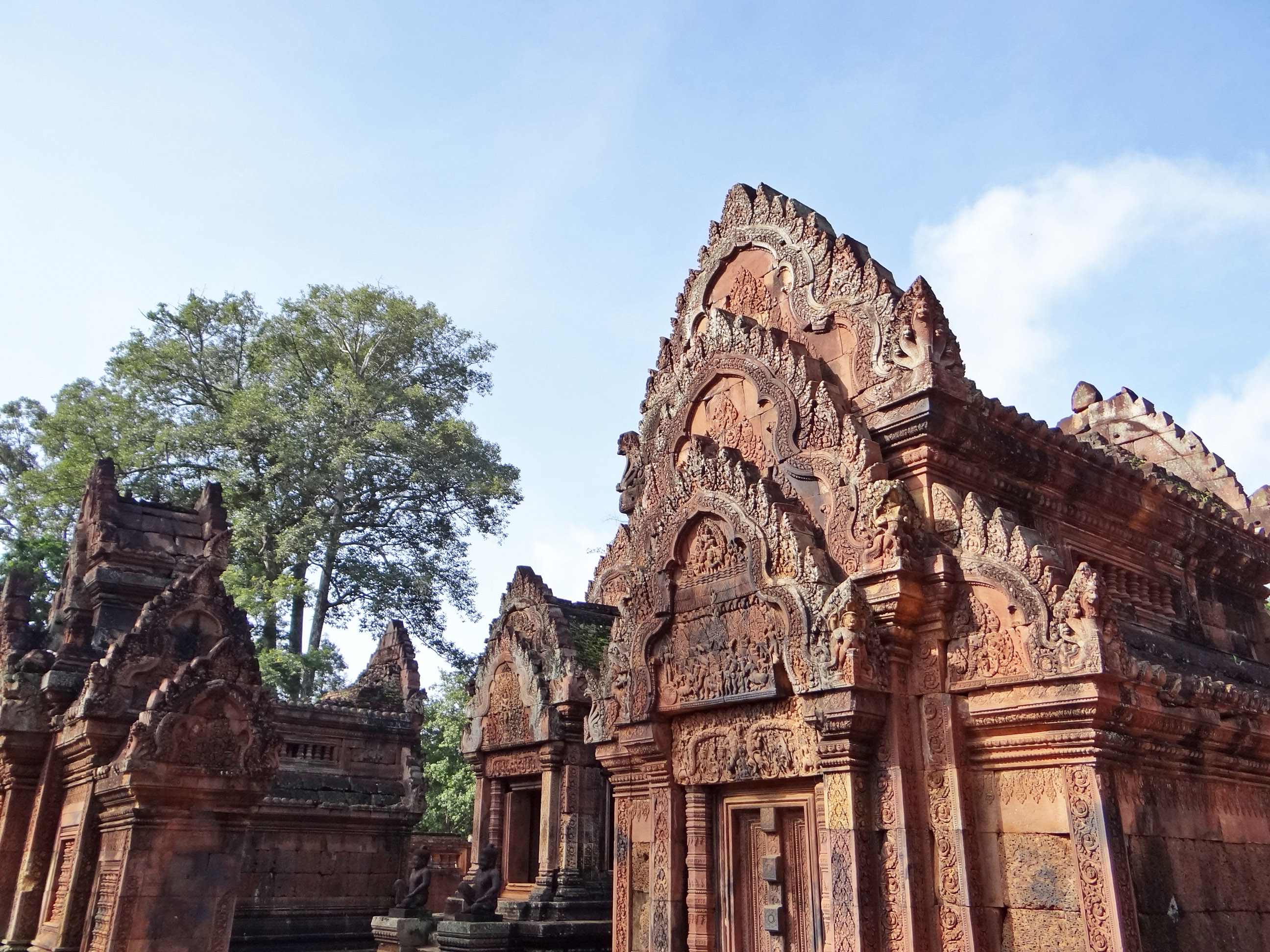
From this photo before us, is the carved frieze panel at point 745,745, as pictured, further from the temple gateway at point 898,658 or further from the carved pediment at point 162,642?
the carved pediment at point 162,642

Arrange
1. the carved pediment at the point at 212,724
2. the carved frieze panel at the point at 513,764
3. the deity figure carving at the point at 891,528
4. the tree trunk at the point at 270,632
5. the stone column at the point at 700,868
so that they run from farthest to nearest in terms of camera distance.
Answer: the tree trunk at the point at 270,632 < the carved frieze panel at the point at 513,764 < the carved pediment at the point at 212,724 < the stone column at the point at 700,868 < the deity figure carving at the point at 891,528

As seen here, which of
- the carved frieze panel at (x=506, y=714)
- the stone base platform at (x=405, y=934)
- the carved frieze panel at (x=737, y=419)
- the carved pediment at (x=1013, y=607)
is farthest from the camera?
the carved frieze panel at (x=506, y=714)

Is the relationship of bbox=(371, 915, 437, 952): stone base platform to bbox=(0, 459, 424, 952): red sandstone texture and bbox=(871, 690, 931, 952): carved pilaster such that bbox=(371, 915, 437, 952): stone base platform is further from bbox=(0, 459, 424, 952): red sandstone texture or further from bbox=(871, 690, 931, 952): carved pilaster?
bbox=(871, 690, 931, 952): carved pilaster

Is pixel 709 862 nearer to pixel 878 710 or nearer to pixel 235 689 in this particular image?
pixel 878 710

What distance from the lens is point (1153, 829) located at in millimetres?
6277

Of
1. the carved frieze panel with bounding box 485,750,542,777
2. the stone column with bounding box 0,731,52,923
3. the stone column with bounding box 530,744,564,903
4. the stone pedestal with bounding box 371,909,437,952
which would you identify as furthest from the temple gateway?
the stone column with bounding box 0,731,52,923

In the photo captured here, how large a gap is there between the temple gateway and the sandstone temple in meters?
0.03

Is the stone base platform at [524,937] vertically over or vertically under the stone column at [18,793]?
under

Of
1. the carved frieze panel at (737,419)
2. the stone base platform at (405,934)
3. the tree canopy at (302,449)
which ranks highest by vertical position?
the tree canopy at (302,449)

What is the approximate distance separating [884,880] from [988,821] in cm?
83

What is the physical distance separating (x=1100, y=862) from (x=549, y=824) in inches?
332

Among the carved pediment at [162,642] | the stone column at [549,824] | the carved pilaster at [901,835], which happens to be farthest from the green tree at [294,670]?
the carved pilaster at [901,835]

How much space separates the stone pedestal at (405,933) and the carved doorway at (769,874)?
6.40m

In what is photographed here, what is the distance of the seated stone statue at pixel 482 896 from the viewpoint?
12.1 meters
